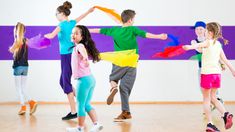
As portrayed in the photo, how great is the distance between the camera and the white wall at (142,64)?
8328 mm

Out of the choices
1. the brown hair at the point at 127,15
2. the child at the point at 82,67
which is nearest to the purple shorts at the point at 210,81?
the child at the point at 82,67

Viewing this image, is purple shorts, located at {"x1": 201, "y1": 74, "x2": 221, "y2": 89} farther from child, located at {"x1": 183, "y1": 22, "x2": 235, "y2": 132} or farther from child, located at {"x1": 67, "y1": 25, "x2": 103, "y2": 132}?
child, located at {"x1": 67, "y1": 25, "x2": 103, "y2": 132}

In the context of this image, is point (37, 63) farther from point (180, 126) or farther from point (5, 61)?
point (180, 126)

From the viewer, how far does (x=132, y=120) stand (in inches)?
246

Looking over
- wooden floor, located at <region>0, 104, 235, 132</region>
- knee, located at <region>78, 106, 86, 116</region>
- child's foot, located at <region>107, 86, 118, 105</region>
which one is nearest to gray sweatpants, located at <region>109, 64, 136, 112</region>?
child's foot, located at <region>107, 86, 118, 105</region>

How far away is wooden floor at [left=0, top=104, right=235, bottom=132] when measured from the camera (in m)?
5.53

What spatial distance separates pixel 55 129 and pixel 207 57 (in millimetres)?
2063

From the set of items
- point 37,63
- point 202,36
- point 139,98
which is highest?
point 202,36

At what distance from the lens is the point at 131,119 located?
6.34 meters

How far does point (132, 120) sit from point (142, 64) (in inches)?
90.6

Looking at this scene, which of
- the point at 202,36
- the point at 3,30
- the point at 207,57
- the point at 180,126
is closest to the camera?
the point at 207,57

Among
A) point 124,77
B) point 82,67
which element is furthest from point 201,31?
point 82,67

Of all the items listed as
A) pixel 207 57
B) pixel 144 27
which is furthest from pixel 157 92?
pixel 207 57

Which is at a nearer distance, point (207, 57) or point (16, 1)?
Result: point (207, 57)
